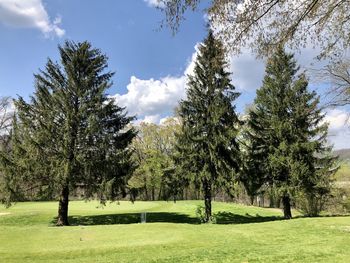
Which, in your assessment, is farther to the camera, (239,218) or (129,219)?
(239,218)

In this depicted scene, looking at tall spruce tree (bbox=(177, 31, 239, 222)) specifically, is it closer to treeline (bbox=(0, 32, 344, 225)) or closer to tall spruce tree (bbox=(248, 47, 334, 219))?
treeline (bbox=(0, 32, 344, 225))

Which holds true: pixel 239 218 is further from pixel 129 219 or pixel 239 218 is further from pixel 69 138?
pixel 69 138

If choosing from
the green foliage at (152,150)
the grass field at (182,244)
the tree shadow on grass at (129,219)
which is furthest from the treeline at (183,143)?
the green foliage at (152,150)

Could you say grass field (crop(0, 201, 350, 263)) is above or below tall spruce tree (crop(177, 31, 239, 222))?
below

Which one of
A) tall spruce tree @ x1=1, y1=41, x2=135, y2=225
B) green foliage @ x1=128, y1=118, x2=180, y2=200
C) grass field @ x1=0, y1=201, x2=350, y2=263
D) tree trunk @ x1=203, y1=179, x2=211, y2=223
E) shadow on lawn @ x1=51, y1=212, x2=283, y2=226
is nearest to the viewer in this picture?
grass field @ x1=0, y1=201, x2=350, y2=263

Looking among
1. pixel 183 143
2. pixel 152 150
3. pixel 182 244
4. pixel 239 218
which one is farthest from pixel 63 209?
pixel 152 150

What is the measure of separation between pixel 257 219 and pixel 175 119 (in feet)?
85.1

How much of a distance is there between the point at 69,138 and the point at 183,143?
24.4ft

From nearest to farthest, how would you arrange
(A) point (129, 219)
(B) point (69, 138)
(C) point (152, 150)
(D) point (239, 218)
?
(B) point (69, 138), (A) point (129, 219), (D) point (239, 218), (C) point (152, 150)

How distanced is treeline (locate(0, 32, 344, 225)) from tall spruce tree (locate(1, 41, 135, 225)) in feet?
0.20

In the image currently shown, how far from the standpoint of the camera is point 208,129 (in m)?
26.0

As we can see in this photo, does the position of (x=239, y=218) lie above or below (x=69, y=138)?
below

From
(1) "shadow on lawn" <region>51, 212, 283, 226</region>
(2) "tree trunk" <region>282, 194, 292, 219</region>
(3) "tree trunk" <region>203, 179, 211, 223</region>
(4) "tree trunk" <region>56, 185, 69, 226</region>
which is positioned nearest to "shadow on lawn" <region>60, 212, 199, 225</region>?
(1) "shadow on lawn" <region>51, 212, 283, 226</region>

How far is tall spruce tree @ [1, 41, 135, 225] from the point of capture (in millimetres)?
22469
